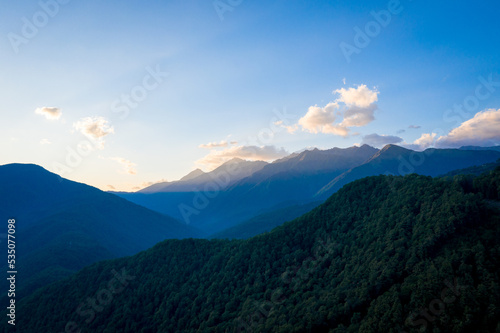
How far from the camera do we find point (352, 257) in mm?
60812

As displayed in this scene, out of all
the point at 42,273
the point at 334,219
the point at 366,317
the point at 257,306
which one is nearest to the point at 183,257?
the point at 257,306

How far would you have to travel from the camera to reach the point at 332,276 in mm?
59781

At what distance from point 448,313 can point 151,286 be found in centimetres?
8452

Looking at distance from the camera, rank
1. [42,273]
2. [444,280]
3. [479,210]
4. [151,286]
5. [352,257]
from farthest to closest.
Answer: [42,273]
[151,286]
[352,257]
[479,210]
[444,280]

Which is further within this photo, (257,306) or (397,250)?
(257,306)

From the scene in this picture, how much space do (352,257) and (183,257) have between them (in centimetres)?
6301

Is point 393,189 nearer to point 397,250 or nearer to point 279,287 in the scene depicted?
point 397,250

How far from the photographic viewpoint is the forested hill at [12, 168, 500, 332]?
3891cm

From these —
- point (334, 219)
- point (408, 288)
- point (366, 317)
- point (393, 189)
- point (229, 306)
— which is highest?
point (393, 189)

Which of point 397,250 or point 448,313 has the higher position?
point 397,250

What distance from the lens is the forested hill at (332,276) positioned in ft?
128

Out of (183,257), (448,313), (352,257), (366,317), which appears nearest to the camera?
(448,313)

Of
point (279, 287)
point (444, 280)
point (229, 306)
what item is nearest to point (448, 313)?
point (444, 280)

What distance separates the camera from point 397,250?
50.8m
